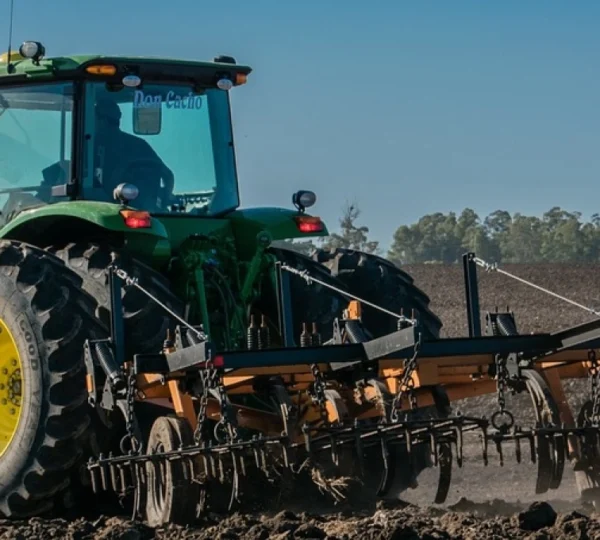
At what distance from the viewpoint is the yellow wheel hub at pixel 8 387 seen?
7.57 meters

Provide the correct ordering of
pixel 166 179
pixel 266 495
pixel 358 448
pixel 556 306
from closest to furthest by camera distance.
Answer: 1. pixel 358 448
2. pixel 266 495
3. pixel 166 179
4. pixel 556 306

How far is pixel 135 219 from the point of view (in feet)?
24.7

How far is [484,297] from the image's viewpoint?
67.8ft

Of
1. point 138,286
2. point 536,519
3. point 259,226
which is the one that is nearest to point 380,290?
point 259,226

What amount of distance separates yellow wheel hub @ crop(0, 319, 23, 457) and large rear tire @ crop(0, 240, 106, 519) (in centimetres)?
4

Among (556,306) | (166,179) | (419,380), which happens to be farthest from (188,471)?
(556,306)

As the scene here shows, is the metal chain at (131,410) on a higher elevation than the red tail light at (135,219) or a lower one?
lower

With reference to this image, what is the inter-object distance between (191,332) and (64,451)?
33.7 inches

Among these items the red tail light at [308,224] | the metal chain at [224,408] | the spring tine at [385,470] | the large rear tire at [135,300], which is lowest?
the spring tine at [385,470]

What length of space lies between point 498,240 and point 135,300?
3556cm

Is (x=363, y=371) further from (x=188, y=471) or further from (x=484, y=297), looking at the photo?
(x=484, y=297)

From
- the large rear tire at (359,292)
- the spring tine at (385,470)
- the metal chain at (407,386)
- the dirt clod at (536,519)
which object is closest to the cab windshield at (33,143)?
the large rear tire at (359,292)

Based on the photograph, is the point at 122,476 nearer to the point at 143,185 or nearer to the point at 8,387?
the point at 8,387

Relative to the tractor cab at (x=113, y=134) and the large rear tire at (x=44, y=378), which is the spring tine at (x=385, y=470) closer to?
the large rear tire at (x=44, y=378)
